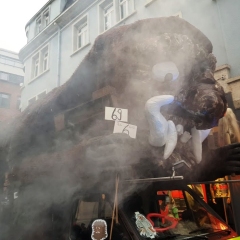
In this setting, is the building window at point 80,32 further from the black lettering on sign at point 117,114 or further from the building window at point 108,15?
the black lettering on sign at point 117,114

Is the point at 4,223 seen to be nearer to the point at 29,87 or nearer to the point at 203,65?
the point at 203,65

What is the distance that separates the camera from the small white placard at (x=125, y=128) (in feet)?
8.16

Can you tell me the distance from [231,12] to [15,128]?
208 inches

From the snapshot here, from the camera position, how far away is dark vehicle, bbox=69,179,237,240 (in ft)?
7.51

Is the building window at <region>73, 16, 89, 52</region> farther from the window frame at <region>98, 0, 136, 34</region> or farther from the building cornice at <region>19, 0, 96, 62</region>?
the window frame at <region>98, 0, 136, 34</region>

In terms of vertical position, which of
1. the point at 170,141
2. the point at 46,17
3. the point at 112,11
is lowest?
the point at 170,141

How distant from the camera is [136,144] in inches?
93.5

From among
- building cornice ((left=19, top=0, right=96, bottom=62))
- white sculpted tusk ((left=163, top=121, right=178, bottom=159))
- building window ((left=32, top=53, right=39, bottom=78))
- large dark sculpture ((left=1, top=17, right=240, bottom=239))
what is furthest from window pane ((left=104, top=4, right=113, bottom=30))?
white sculpted tusk ((left=163, top=121, right=178, bottom=159))

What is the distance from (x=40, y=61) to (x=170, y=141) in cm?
563

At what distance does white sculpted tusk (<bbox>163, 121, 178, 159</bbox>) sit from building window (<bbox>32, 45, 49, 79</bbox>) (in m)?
4.95

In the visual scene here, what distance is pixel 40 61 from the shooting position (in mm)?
7070

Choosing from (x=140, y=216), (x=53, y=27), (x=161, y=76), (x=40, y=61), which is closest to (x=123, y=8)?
(x=53, y=27)

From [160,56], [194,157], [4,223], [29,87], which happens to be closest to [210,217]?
[194,157]

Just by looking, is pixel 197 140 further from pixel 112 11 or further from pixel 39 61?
pixel 112 11
